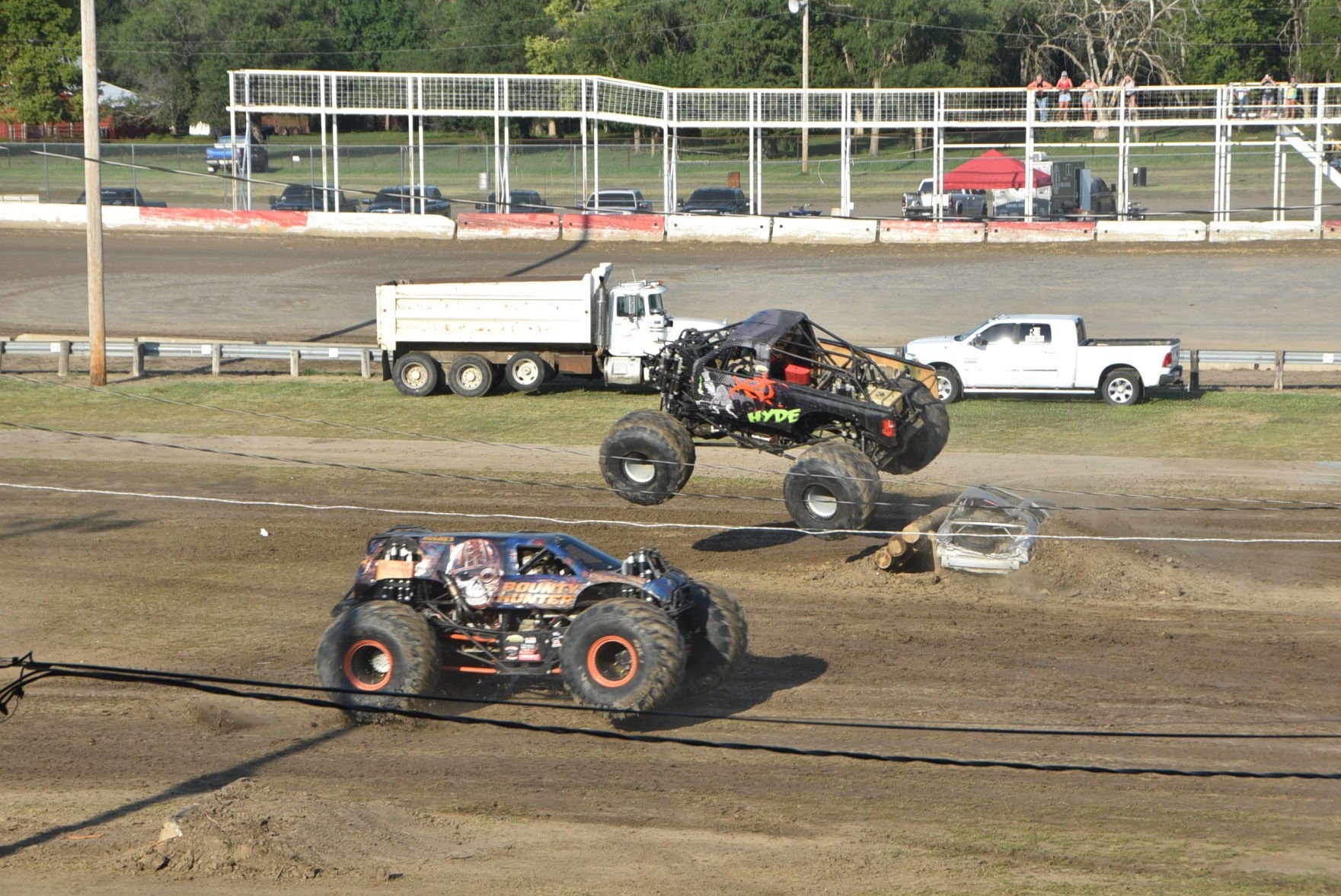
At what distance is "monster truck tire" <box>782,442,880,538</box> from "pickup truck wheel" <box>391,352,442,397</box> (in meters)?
13.1

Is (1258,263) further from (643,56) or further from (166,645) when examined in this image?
(643,56)

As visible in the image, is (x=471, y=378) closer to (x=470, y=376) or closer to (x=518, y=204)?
(x=470, y=376)

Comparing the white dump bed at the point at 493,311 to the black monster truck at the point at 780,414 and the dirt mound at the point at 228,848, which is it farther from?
the dirt mound at the point at 228,848

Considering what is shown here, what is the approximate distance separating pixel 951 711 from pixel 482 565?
4.16m

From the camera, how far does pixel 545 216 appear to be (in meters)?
47.1

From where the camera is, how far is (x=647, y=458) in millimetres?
18188

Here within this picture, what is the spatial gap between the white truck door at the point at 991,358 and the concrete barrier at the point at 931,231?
58.3 feet

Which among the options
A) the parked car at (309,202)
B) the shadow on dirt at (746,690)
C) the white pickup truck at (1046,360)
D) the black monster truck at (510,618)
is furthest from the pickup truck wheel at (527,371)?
the parked car at (309,202)

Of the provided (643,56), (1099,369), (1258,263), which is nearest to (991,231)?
(1258,263)

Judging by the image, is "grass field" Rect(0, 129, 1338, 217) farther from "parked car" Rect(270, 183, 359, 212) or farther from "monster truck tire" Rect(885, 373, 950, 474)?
"monster truck tire" Rect(885, 373, 950, 474)

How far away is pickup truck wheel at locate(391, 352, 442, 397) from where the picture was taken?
29125 mm

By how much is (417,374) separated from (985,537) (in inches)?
618

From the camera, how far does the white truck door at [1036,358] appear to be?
1088 inches

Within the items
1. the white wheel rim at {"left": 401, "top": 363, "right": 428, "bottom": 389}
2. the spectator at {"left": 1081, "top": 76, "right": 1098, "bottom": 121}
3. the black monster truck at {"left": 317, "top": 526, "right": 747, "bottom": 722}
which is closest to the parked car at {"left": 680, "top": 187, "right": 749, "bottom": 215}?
the spectator at {"left": 1081, "top": 76, "right": 1098, "bottom": 121}
